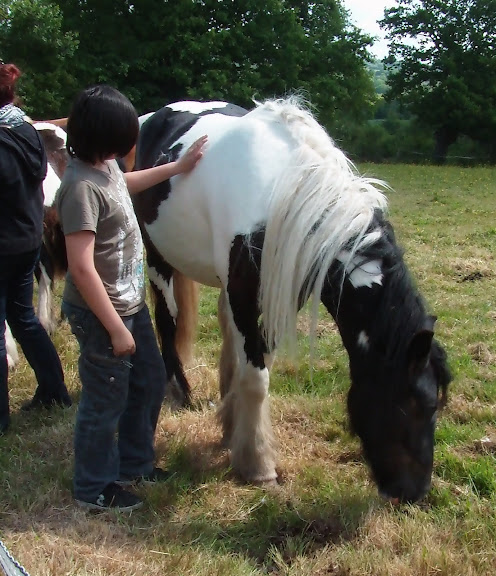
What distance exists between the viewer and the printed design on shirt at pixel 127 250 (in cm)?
236

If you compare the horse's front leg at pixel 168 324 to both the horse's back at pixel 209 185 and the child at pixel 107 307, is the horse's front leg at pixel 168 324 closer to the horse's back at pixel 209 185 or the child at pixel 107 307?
the horse's back at pixel 209 185

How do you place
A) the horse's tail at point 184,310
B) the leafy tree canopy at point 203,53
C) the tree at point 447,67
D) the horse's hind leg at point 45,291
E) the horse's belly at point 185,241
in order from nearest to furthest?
the horse's belly at point 185,241 → the horse's tail at point 184,310 → the horse's hind leg at point 45,291 → the leafy tree canopy at point 203,53 → the tree at point 447,67

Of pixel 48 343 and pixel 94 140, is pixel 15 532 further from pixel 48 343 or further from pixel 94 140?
pixel 94 140

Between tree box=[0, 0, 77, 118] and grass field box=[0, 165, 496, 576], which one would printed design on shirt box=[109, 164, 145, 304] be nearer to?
grass field box=[0, 165, 496, 576]

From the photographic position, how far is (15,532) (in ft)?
7.76

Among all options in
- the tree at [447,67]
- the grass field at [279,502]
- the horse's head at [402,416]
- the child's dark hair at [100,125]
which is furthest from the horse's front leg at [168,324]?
the tree at [447,67]

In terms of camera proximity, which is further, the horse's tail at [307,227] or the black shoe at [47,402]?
the black shoe at [47,402]

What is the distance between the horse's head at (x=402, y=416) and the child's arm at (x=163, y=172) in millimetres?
1233

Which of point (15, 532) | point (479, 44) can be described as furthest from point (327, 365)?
point (479, 44)

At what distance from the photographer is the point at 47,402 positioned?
3482 mm

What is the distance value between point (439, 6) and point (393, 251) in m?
34.1

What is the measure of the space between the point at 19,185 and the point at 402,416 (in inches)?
78.9

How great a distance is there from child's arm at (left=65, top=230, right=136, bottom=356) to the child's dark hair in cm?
32

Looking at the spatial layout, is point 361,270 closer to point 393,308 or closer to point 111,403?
point 393,308
